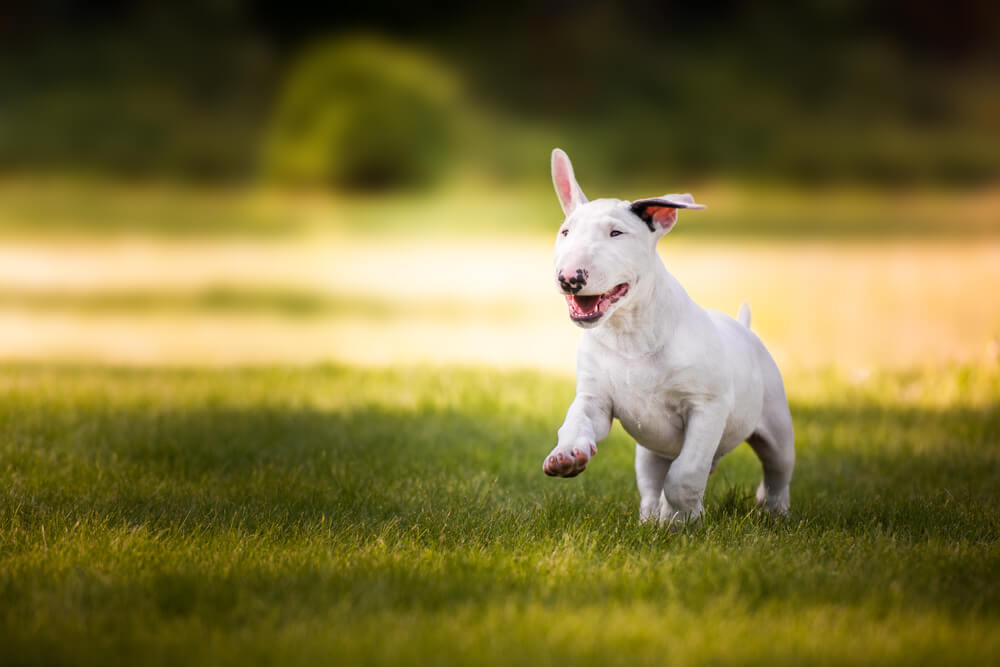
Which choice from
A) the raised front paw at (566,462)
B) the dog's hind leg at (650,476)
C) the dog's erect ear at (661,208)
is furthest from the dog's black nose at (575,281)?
the dog's hind leg at (650,476)

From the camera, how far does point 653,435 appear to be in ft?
14.4

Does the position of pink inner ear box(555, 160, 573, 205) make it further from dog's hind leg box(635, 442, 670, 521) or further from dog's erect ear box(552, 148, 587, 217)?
dog's hind leg box(635, 442, 670, 521)

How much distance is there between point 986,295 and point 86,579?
36.8 ft

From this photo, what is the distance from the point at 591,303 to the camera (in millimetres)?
4059

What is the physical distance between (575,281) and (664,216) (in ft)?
2.06

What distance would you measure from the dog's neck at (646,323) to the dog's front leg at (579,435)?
26cm

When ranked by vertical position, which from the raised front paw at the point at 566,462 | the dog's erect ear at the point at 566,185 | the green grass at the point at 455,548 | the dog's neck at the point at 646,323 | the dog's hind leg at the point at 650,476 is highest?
the dog's erect ear at the point at 566,185

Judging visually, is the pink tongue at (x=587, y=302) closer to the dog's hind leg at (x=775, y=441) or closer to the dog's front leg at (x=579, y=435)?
the dog's front leg at (x=579, y=435)

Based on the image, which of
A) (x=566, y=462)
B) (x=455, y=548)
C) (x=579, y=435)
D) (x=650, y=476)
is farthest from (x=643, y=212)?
(x=455, y=548)

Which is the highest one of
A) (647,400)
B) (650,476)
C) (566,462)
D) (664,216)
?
(664,216)

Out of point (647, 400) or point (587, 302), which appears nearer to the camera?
point (587, 302)

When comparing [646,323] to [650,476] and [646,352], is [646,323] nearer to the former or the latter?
[646,352]

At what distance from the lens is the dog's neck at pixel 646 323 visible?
167 inches

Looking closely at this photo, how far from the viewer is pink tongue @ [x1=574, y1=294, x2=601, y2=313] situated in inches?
159
